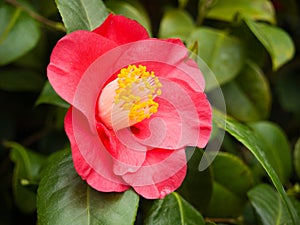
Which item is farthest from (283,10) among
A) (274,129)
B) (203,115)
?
(203,115)

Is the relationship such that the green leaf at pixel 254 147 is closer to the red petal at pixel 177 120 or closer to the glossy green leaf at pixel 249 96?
the red petal at pixel 177 120

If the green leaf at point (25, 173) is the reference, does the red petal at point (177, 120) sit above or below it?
above

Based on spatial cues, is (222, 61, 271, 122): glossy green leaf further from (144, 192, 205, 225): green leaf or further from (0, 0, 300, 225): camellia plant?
(144, 192, 205, 225): green leaf

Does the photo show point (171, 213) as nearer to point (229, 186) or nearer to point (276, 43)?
point (229, 186)

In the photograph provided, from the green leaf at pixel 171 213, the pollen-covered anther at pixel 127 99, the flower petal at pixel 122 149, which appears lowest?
the green leaf at pixel 171 213

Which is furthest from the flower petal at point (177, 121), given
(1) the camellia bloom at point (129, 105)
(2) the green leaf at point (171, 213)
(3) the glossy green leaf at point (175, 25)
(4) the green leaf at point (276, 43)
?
(3) the glossy green leaf at point (175, 25)

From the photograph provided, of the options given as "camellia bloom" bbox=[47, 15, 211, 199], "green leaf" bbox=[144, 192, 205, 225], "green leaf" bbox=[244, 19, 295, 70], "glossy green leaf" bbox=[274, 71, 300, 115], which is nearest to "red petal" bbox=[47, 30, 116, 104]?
"camellia bloom" bbox=[47, 15, 211, 199]
